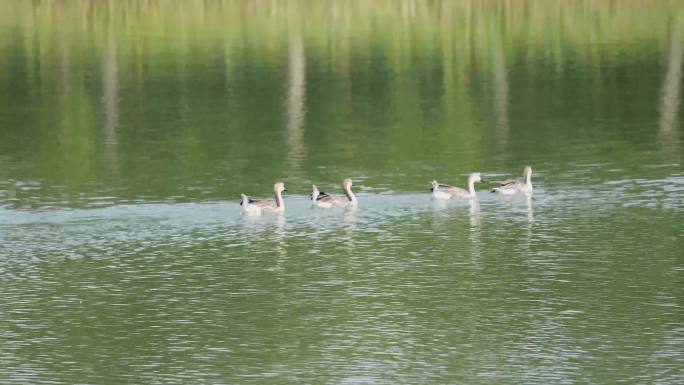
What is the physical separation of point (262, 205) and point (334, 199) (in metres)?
1.39

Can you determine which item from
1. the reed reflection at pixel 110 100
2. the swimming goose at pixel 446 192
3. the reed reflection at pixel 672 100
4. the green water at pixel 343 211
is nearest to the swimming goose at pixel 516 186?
the green water at pixel 343 211

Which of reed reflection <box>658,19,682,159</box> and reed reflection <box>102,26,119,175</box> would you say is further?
→ reed reflection <box>102,26,119,175</box>

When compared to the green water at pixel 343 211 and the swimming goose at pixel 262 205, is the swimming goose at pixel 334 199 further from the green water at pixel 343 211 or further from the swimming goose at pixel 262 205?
the swimming goose at pixel 262 205

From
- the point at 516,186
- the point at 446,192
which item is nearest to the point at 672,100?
the point at 516,186

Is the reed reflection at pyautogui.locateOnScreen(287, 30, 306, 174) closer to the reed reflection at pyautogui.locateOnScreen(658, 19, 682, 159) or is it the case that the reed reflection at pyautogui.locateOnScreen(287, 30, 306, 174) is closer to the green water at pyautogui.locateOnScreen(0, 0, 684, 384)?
the green water at pyautogui.locateOnScreen(0, 0, 684, 384)

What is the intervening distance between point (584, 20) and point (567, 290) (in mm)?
40188

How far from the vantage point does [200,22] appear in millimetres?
64688

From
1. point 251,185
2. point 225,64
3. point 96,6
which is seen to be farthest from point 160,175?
point 96,6

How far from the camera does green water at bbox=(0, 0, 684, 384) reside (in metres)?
21.7

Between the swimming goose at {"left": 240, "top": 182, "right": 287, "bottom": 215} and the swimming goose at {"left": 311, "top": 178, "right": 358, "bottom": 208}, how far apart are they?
27.2 inches

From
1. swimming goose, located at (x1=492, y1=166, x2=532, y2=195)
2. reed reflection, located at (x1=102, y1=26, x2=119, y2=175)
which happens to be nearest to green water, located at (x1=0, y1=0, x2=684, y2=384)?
reed reflection, located at (x1=102, y1=26, x2=119, y2=175)

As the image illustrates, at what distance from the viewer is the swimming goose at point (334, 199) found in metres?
31.5

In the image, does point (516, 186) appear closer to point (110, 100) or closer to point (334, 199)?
point (334, 199)

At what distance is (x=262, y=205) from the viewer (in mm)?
30938
